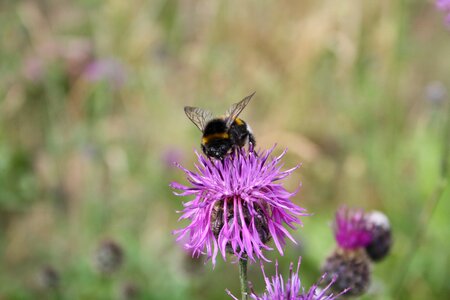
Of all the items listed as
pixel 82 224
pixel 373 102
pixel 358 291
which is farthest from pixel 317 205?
pixel 358 291

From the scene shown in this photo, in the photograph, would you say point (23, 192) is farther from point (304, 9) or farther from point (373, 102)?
point (304, 9)

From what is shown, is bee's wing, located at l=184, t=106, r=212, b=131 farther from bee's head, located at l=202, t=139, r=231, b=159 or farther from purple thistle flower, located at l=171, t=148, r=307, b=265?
purple thistle flower, located at l=171, t=148, r=307, b=265

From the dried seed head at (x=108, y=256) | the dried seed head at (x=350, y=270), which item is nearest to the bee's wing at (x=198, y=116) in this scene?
the dried seed head at (x=350, y=270)

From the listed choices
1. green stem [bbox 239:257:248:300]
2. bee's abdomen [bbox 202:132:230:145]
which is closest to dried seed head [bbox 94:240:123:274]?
bee's abdomen [bbox 202:132:230:145]

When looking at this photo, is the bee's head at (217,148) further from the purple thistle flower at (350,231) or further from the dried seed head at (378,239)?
the dried seed head at (378,239)

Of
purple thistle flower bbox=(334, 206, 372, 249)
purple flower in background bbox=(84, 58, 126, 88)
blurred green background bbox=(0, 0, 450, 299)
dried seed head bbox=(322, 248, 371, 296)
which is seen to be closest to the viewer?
dried seed head bbox=(322, 248, 371, 296)

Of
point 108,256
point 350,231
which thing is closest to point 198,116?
point 350,231
